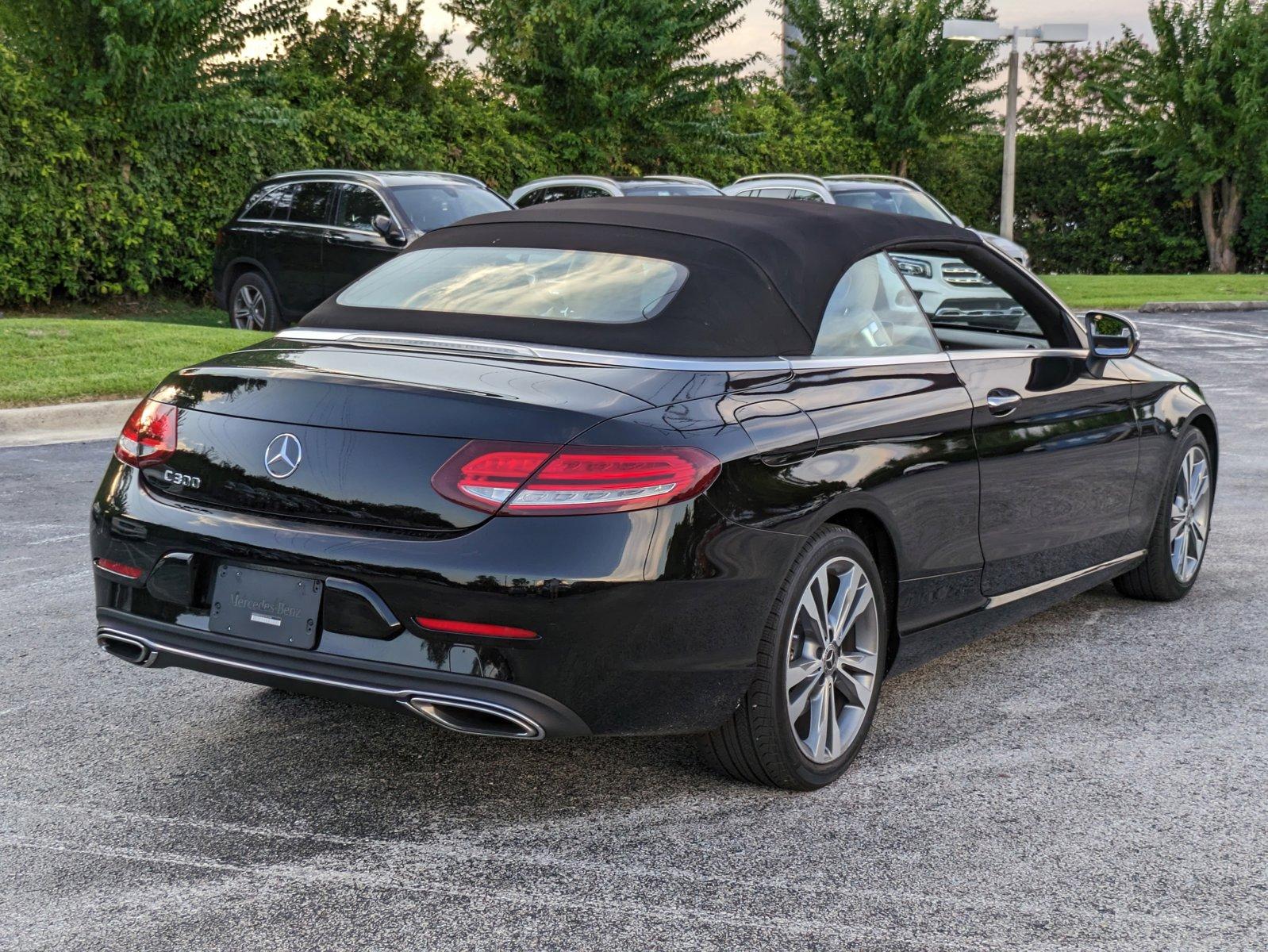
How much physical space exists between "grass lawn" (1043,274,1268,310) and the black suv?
1022 cm

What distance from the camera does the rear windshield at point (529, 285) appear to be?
4211 millimetres

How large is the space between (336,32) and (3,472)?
1601 cm

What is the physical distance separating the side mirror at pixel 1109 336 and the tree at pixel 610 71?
881 inches

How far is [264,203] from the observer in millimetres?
16500

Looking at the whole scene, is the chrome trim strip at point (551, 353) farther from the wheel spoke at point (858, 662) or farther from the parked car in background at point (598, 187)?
the parked car in background at point (598, 187)

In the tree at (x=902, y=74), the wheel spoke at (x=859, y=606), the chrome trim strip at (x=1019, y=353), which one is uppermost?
the tree at (x=902, y=74)

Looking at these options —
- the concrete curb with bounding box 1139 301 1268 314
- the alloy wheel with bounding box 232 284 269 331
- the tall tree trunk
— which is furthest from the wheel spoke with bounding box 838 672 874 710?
the tall tree trunk

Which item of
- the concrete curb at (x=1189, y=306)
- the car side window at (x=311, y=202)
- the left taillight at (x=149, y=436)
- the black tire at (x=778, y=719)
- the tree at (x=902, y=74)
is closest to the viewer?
the black tire at (x=778, y=719)

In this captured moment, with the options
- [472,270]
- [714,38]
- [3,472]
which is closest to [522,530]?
[472,270]

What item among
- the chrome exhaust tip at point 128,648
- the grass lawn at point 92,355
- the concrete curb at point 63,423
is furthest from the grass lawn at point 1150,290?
the chrome exhaust tip at point 128,648

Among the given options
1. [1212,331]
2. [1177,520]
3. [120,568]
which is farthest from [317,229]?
[120,568]

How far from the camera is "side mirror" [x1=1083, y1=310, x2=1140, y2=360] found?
551 centimetres

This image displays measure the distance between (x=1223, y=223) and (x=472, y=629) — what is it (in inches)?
1390

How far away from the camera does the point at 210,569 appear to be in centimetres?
377
